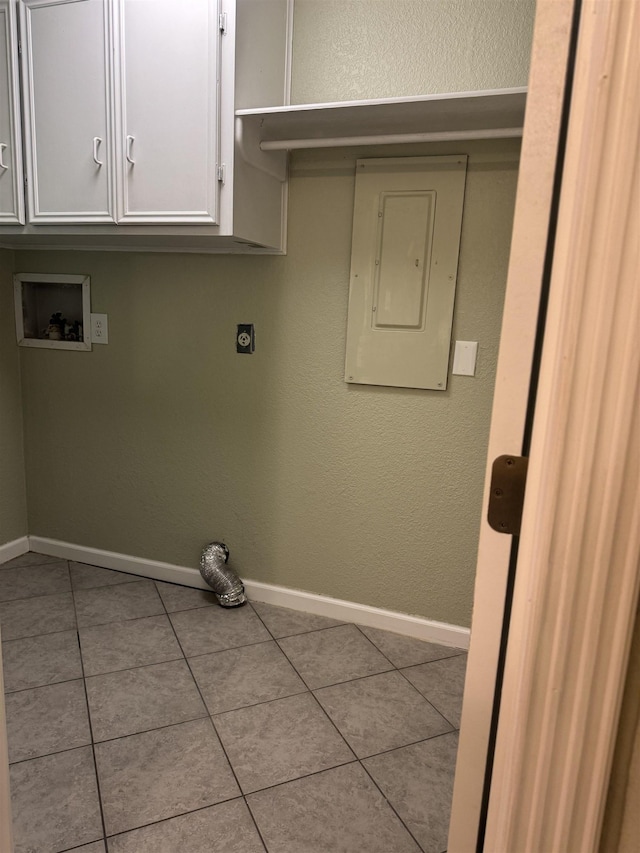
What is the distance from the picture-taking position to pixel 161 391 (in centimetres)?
276

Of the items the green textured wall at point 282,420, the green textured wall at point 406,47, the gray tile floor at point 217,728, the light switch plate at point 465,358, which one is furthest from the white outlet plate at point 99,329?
the light switch plate at point 465,358

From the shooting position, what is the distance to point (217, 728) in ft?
6.17

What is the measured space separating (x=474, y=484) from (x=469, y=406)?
32cm

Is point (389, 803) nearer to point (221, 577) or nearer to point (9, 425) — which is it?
point (221, 577)

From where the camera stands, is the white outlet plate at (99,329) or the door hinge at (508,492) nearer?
the door hinge at (508,492)

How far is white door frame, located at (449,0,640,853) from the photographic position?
56 centimetres

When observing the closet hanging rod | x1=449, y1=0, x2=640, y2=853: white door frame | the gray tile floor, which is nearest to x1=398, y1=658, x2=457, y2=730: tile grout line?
the gray tile floor

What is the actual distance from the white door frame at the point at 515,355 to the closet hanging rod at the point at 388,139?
1.49 meters

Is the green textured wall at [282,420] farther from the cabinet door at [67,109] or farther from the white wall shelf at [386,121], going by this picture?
the cabinet door at [67,109]

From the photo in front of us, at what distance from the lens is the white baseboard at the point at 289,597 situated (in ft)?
8.02

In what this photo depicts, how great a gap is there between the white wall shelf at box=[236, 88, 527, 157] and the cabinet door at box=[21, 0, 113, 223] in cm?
58

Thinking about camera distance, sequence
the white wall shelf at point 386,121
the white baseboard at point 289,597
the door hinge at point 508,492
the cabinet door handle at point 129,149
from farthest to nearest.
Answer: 1. the white baseboard at point 289,597
2. the cabinet door handle at point 129,149
3. the white wall shelf at point 386,121
4. the door hinge at point 508,492

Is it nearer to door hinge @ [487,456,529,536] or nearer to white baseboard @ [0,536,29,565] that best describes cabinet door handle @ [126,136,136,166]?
door hinge @ [487,456,529,536]

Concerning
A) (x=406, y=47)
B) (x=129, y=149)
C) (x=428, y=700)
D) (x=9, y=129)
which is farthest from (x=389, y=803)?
(x=9, y=129)
